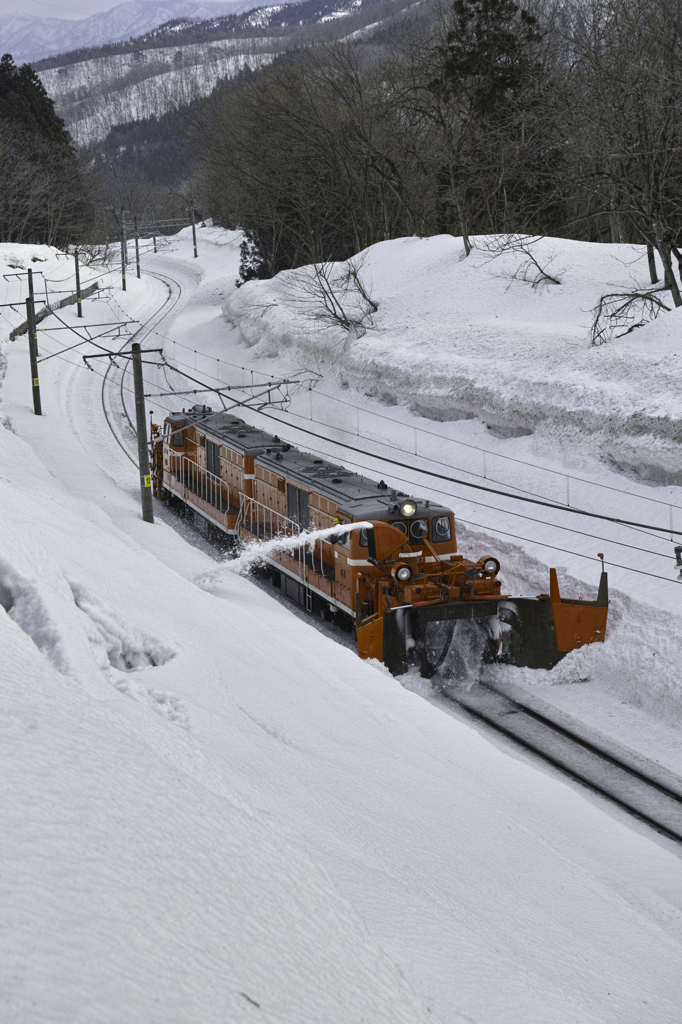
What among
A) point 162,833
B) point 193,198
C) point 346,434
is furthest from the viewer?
point 193,198

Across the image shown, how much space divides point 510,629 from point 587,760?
3.32 meters

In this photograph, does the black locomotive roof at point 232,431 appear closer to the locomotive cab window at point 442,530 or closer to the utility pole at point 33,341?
the locomotive cab window at point 442,530

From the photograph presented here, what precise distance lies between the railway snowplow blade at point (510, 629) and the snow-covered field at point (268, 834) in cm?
62

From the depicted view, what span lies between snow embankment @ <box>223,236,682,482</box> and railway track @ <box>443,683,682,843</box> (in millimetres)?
9099

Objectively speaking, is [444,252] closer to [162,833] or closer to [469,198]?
[469,198]

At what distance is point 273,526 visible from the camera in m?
22.2

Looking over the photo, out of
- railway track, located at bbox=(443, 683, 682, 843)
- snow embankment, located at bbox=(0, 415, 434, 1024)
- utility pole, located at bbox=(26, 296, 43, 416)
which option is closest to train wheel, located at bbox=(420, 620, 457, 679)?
railway track, located at bbox=(443, 683, 682, 843)

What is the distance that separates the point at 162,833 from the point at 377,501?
47.4 ft

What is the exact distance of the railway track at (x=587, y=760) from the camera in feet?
46.0

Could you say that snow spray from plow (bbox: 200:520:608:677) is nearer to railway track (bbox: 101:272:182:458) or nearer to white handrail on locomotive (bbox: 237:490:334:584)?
white handrail on locomotive (bbox: 237:490:334:584)

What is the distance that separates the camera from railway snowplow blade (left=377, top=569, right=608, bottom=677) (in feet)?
57.0

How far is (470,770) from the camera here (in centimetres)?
1102

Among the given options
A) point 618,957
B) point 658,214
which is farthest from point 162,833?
point 658,214

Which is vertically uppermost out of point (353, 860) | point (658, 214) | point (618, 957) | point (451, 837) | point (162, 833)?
point (658, 214)
